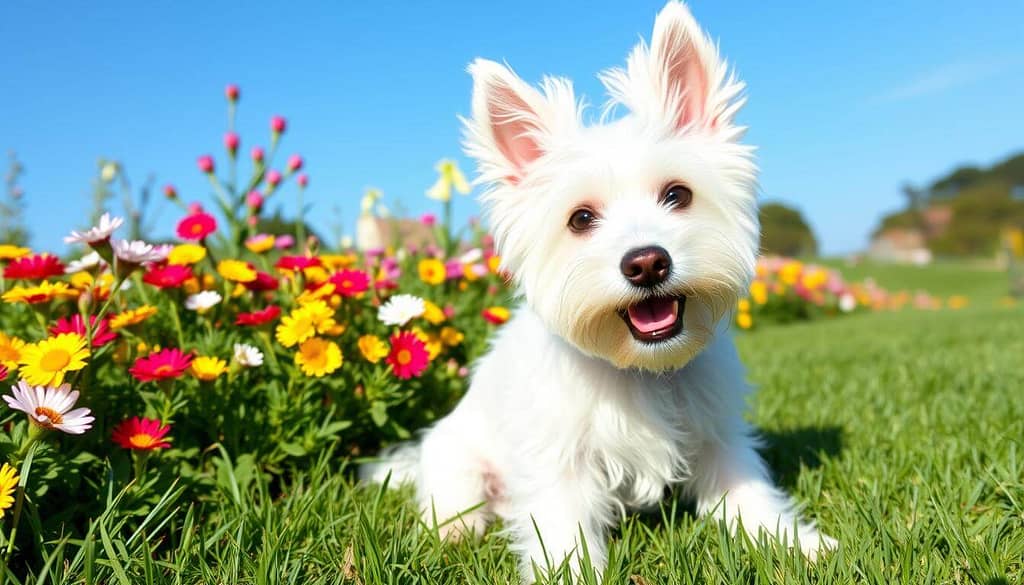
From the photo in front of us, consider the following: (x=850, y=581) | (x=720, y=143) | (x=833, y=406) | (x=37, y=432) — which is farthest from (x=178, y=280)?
(x=833, y=406)

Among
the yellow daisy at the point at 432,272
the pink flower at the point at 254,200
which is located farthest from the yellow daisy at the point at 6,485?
the pink flower at the point at 254,200

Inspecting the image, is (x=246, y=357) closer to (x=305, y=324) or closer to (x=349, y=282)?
(x=305, y=324)

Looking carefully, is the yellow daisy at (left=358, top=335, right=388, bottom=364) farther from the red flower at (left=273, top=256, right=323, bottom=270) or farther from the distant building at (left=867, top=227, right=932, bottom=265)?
the distant building at (left=867, top=227, right=932, bottom=265)

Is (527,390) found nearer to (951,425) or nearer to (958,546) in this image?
(958,546)

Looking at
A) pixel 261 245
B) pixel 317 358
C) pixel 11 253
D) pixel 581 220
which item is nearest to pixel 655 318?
pixel 581 220

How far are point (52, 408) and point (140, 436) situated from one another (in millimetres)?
328

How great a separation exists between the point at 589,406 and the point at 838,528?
96cm

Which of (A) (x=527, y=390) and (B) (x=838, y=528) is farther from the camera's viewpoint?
(A) (x=527, y=390)

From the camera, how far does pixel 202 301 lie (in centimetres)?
317

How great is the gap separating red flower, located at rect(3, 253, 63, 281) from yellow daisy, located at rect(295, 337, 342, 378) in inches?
43.6

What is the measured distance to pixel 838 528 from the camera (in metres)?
2.42

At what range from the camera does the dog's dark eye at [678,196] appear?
8.04 ft

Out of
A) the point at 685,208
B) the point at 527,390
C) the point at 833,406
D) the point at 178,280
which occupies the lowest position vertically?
the point at 833,406

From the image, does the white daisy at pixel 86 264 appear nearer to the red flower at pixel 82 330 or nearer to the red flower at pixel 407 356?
the red flower at pixel 82 330
